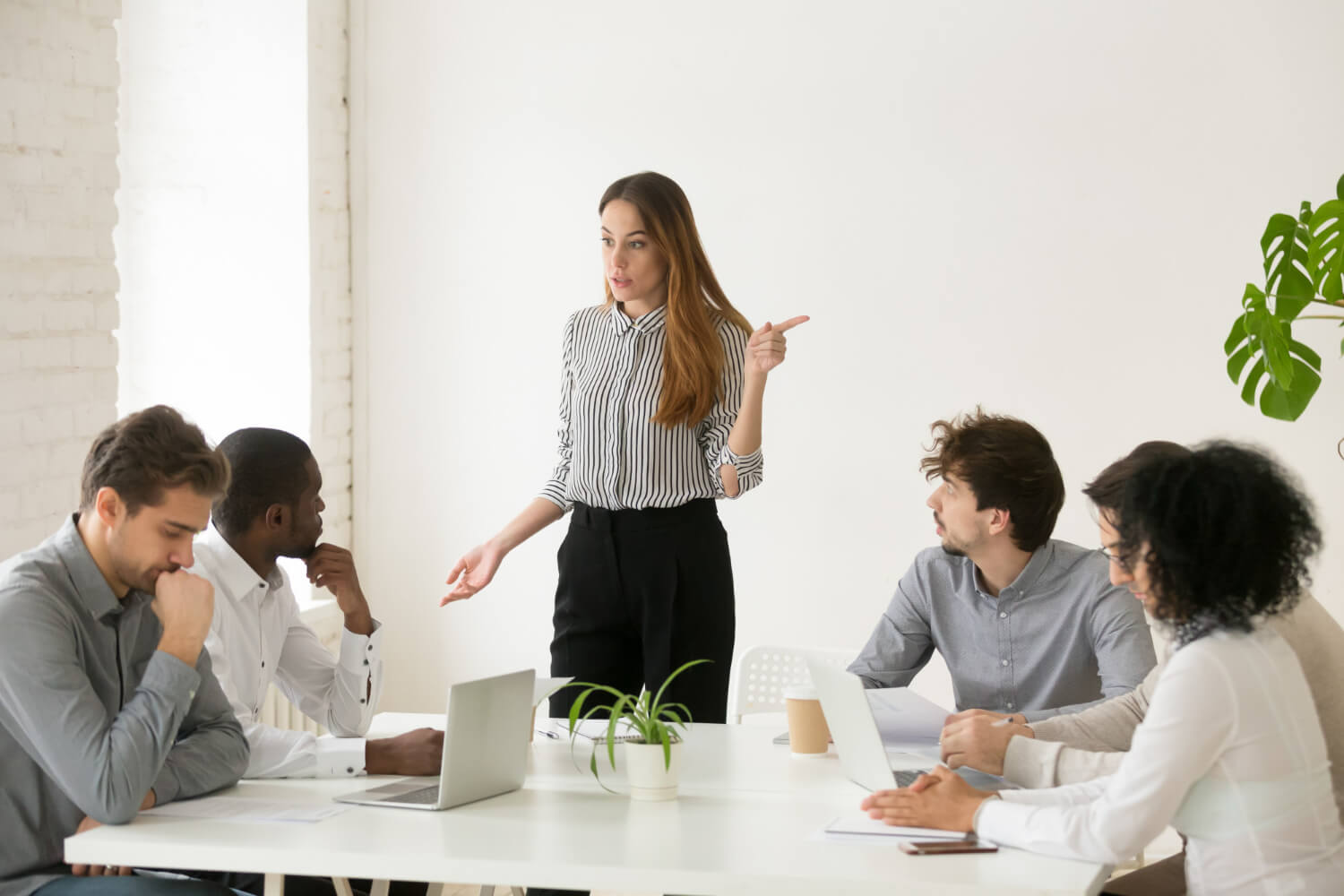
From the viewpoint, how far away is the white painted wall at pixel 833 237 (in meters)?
3.89

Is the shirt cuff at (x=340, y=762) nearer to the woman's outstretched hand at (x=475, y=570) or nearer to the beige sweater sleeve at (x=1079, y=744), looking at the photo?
the woman's outstretched hand at (x=475, y=570)

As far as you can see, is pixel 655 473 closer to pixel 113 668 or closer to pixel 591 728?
pixel 591 728

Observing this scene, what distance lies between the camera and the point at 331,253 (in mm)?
4426

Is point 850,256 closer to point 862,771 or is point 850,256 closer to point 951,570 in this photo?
point 951,570

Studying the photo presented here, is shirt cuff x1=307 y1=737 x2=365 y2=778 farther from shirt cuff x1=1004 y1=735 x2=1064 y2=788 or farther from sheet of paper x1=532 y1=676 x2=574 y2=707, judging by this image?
shirt cuff x1=1004 y1=735 x2=1064 y2=788

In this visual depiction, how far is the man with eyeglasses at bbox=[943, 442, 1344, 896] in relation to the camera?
1.91 m

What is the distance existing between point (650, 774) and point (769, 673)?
1155 millimetres

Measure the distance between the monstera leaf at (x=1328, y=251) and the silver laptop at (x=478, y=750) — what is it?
2301mm

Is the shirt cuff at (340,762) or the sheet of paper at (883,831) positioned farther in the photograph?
the shirt cuff at (340,762)

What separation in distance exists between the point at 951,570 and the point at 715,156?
6.75 feet

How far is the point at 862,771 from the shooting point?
1.95 m

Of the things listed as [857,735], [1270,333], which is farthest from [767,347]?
[1270,333]

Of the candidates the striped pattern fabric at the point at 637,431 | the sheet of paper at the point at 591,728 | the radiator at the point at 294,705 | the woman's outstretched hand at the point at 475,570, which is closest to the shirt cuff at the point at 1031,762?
the sheet of paper at the point at 591,728

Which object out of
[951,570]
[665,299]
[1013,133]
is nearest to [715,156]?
[1013,133]
